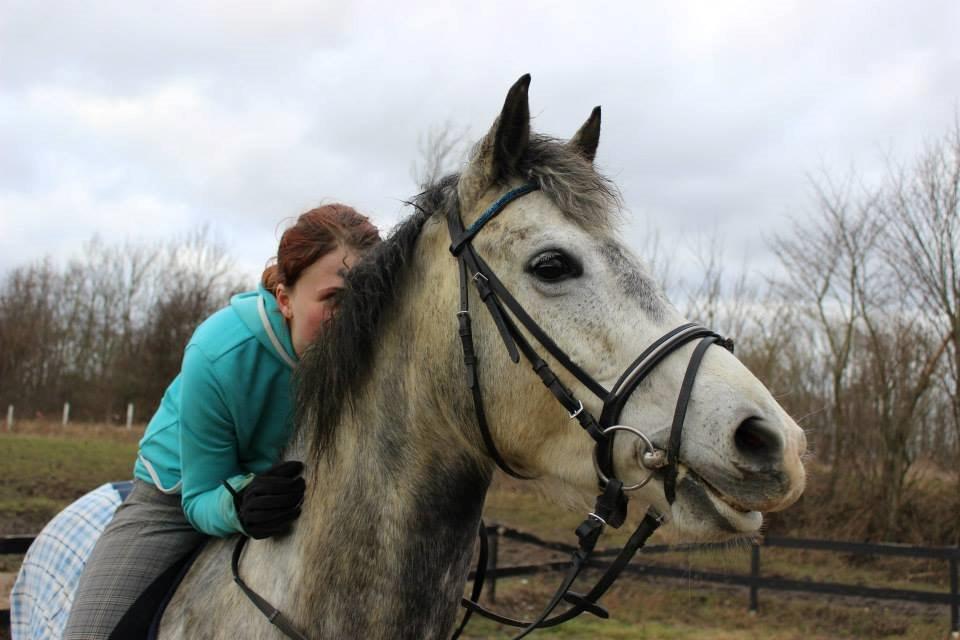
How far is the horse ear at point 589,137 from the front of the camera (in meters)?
2.89

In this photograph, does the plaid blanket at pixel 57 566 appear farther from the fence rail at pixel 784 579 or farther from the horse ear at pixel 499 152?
the fence rail at pixel 784 579

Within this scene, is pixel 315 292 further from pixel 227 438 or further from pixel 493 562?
pixel 493 562

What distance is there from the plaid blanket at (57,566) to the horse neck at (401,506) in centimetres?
151

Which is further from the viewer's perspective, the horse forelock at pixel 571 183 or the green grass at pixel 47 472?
the green grass at pixel 47 472

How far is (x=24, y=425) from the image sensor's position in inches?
1112

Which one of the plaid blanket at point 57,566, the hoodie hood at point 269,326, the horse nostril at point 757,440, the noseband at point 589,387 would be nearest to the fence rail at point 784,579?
the plaid blanket at point 57,566

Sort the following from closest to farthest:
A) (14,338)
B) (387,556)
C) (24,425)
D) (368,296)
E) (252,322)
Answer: (387,556) → (368,296) → (252,322) → (24,425) → (14,338)

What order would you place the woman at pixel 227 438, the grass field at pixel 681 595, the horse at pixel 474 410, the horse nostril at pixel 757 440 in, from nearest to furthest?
the horse nostril at pixel 757 440 < the horse at pixel 474 410 < the woman at pixel 227 438 < the grass field at pixel 681 595

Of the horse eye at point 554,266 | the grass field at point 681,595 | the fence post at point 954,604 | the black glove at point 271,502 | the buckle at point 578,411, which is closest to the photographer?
the buckle at point 578,411

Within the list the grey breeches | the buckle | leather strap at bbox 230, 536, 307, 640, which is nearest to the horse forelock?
the buckle

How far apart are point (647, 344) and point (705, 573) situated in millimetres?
12690

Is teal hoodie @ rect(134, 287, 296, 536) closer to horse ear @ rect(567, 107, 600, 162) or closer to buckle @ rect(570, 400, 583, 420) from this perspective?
buckle @ rect(570, 400, 583, 420)

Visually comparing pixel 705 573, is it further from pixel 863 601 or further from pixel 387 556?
pixel 387 556

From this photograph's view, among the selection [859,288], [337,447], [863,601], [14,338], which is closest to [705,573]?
[863,601]
